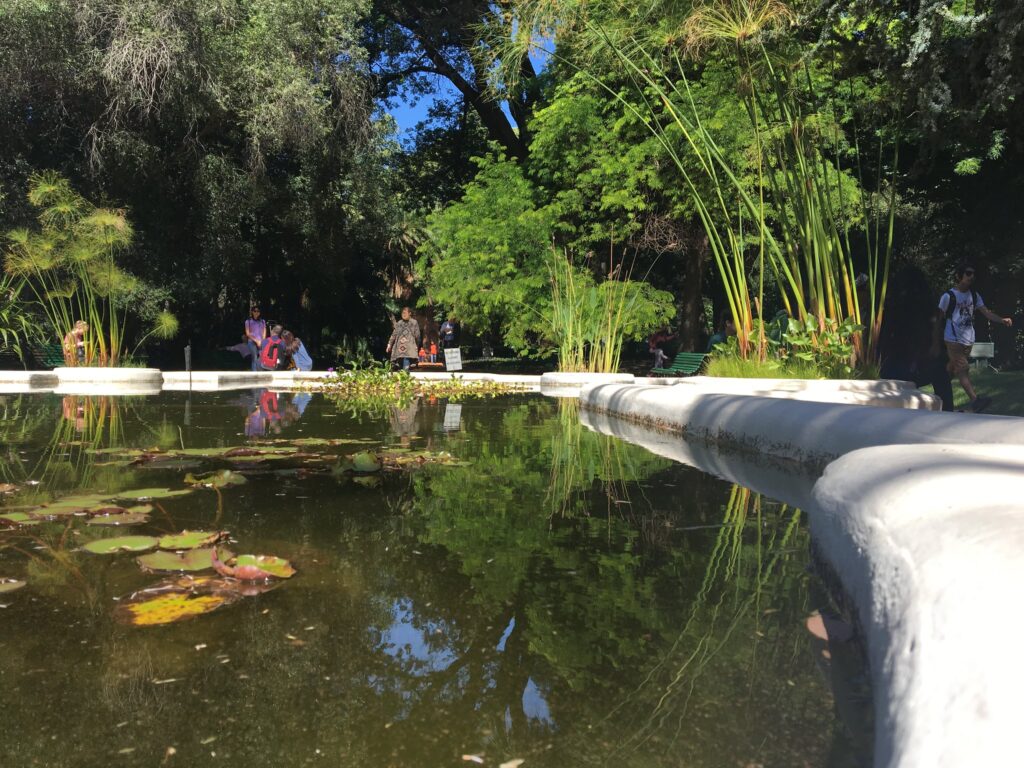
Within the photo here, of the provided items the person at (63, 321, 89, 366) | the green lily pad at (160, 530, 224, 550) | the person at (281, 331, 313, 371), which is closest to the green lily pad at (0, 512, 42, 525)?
the green lily pad at (160, 530, 224, 550)

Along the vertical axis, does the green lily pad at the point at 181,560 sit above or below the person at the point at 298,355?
below

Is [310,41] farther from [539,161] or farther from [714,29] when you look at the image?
[714,29]

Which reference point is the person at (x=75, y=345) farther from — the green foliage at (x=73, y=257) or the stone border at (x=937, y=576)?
the stone border at (x=937, y=576)

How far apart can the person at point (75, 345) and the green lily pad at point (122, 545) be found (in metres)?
13.0

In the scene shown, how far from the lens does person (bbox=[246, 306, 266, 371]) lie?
18.5 metres

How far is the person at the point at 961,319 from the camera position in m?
9.29

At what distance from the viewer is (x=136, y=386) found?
44.4ft

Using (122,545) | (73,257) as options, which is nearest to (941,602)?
(122,545)

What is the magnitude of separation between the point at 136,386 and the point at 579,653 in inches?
513

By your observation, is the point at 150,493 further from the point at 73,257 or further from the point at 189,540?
the point at 73,257

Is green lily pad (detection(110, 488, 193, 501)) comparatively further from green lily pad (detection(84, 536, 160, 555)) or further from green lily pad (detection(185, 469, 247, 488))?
green lily pad (detection(84, 536, 160, 555))

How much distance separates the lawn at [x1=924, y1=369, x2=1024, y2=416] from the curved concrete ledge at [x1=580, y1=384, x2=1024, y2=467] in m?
5.89

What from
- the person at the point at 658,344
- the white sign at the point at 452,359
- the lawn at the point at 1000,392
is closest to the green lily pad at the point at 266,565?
the lawn at the point at 1000,392

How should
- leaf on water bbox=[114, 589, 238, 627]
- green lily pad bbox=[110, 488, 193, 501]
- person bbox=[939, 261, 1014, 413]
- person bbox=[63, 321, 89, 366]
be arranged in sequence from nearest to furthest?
leaf on water bbox=[114, 589, 238, 627], green lily pad bbox=[110, 488, 193, 501], person bbox=[939, 261, 1014, 413], person bbox=[63, 321, 89, 366]
